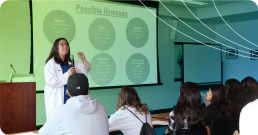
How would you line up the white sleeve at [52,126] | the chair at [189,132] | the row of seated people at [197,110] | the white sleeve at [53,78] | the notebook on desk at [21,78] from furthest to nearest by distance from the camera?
the notebook on desk at [21,78] → the white sleeve at [53,78] → the row of seated people at [197,110] → the chair at [189,132] → the white sleeve at [52,126]

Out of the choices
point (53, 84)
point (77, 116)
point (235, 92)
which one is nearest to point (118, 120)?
point (53, 84)

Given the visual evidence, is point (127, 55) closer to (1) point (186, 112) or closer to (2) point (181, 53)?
(2) point (181, 53)

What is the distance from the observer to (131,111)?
219 centimetres

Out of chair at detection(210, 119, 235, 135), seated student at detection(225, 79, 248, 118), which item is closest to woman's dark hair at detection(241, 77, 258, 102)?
seated student at detection(225, 79, 248, 118)

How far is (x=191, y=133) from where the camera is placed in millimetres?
2047

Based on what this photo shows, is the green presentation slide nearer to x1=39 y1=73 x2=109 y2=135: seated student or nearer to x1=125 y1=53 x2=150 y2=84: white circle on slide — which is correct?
x1=125 y1=53 x2=150 y2=84: white circle on slide

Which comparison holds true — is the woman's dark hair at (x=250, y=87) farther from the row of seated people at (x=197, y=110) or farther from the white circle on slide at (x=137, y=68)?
the white circle on slide at (x=137, y=68)

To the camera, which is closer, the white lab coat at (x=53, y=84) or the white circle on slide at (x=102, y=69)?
the white lab coat at (x=53, y=84)

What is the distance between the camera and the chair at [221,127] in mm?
2291

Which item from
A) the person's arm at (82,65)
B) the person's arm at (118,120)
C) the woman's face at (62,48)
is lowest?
the person's arm at (118,120)

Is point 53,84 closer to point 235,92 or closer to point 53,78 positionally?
point 53,78

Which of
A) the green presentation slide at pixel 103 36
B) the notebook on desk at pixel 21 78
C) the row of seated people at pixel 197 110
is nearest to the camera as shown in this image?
the row of seated people at pixel 197 110

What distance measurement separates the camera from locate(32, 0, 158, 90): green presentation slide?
4582mm

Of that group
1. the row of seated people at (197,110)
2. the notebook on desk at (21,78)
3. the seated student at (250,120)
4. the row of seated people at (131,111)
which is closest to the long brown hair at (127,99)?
the row of seated people at (131,111)
